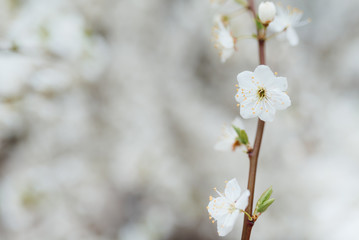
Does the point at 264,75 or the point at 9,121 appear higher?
the point at 9,121

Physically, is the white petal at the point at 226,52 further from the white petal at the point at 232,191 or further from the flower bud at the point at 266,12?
the white petal at the point at 232,191

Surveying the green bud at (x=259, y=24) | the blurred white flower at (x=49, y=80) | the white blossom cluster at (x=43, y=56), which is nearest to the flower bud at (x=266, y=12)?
the green bud at (x=259, y=24)

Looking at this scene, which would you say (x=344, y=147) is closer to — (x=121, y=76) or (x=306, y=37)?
(x=306, y=37)

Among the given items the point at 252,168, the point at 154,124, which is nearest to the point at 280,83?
the point at 252,168

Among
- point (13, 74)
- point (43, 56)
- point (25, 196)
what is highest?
point (43, 56)

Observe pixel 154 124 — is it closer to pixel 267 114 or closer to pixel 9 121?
pixel 9 121

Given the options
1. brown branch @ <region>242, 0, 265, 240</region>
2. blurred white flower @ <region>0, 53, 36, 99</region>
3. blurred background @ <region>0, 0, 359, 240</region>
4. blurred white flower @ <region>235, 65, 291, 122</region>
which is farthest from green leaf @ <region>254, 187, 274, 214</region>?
blurred white flower @ <region>0, 53, 36, 99</region>
